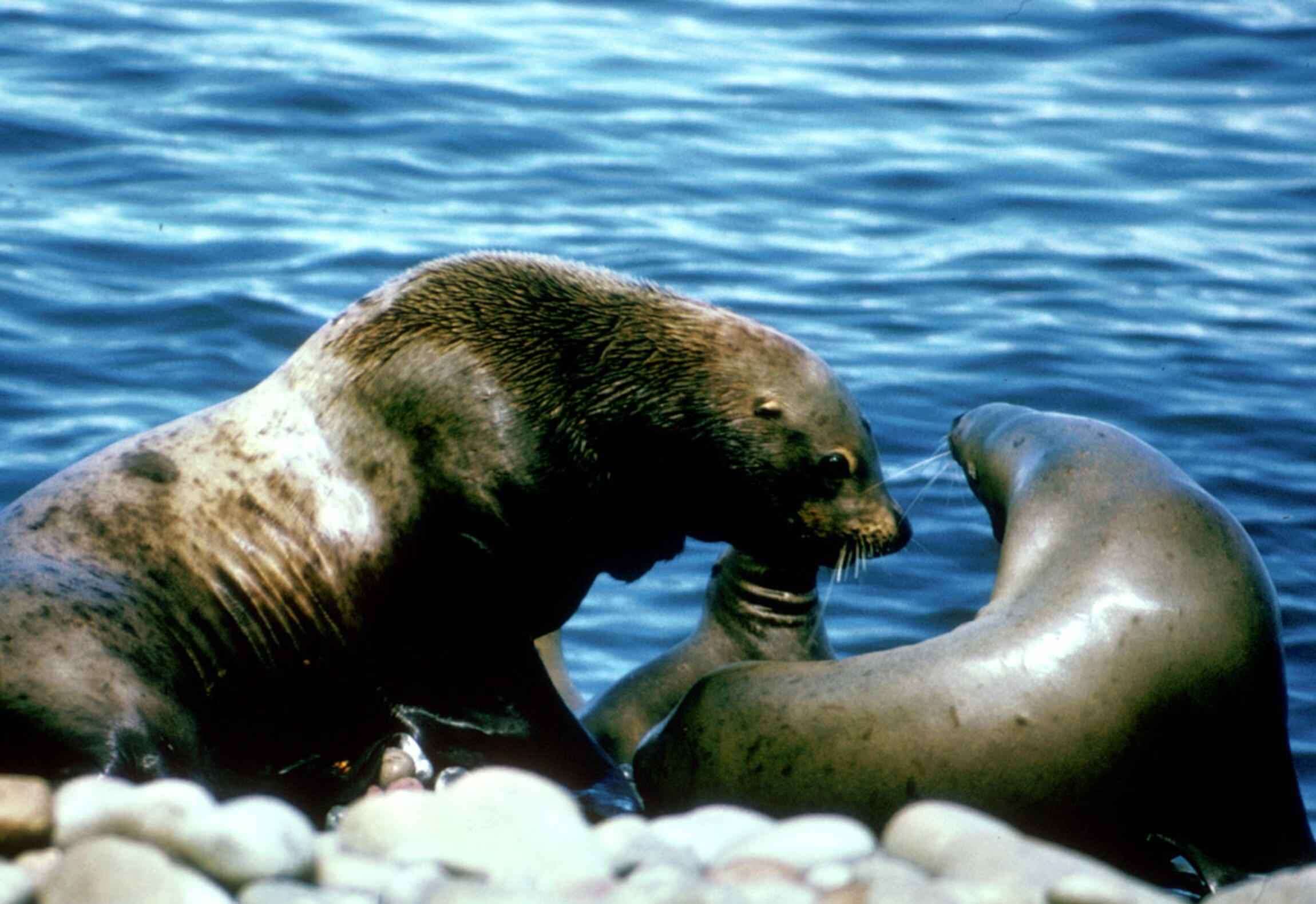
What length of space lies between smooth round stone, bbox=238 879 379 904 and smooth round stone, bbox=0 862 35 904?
0.39 meters

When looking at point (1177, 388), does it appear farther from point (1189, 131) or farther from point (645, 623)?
point (1189, 131)

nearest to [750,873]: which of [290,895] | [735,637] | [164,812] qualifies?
[290,895]

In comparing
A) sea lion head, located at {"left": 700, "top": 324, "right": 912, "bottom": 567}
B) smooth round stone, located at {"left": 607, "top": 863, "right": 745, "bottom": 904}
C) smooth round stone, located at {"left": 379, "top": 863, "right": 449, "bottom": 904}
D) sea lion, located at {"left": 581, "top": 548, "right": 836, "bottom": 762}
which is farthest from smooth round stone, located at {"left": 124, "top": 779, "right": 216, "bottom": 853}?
sea lion, located at {"left": 581, "top": 548, "right": 836, "bottom": 762}

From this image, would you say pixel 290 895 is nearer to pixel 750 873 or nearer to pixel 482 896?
pixel 482 896

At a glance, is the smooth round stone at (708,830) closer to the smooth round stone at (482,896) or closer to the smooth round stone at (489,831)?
the smooth round stone at (489,831)

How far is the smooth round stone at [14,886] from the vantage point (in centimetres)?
427

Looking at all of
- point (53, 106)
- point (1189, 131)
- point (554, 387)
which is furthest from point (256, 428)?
point (1189, 131)

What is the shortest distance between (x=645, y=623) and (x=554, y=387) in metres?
2.72

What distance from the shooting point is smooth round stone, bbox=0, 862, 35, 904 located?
A: 427 centimetres

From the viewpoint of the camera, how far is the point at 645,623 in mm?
9242

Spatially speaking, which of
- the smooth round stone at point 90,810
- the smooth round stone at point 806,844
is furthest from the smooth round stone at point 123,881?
the smooth round stone at point 806,844

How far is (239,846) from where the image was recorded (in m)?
4.53

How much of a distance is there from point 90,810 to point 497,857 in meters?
0.82

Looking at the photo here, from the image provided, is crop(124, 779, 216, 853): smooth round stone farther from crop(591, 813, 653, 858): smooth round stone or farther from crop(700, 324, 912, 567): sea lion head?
crop(700, 324, 912, 567): sea lion head
